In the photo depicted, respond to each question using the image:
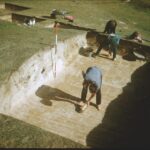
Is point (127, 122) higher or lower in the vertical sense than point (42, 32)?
lower

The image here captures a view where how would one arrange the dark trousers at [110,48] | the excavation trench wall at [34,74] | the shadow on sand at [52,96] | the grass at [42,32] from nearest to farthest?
the grass at [42,32], the excavation trench wall at [34,74], the shadow on sand at [52,96], the dark trousers at [110,48]

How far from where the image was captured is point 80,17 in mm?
19984

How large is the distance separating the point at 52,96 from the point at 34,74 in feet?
3.31

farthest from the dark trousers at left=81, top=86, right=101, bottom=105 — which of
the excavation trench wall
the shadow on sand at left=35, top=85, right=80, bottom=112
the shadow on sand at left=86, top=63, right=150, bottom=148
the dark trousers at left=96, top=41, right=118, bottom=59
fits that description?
the dark trousers at left=96, top=41, right=118, bottom=59

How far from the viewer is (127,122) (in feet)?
30.8

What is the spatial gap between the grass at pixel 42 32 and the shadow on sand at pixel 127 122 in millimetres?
2410

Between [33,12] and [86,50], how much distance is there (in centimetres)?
723

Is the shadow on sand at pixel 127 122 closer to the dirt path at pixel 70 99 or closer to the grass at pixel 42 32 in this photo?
the dirt path at pixel 70 99

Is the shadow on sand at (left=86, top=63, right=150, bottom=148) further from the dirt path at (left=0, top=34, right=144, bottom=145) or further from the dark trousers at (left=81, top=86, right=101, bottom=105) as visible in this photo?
the dark trousers at (left=81, top=86, right=101, bottom=105)

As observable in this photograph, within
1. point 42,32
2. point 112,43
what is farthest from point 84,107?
point 42,32

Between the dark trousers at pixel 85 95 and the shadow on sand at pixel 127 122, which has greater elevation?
the dark trousers at pixel 85 95

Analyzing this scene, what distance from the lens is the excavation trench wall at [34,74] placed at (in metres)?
8.85

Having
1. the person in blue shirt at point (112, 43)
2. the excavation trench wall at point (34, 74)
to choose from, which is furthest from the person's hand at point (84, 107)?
the person in blue shirt at point (112, 43)

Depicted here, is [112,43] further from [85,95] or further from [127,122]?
[127,122]
